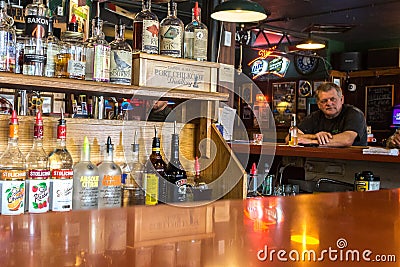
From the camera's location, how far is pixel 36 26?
1.55 meters

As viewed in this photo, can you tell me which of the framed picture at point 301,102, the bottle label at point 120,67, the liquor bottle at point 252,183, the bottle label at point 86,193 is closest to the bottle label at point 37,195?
the bottle label at point 86,193

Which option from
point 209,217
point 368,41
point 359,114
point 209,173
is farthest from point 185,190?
point 368,41

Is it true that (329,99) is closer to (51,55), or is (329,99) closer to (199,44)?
(199,44)

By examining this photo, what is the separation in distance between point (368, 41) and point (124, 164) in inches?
379

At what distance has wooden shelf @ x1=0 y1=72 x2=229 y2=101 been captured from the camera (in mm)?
1471

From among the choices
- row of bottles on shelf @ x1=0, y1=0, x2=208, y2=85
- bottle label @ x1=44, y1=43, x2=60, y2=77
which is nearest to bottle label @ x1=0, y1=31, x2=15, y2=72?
row of bottles on shelf @ x1=0, y1=0, x2=208, y2=85

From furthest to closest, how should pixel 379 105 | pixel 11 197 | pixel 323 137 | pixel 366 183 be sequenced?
pixel 379 105 → pixel 323 137 → pixel 366 183 → pixel 11 197

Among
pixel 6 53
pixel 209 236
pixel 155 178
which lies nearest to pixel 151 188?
pixel 155 178

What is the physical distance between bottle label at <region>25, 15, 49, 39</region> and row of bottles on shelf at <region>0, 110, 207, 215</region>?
0.26 metres

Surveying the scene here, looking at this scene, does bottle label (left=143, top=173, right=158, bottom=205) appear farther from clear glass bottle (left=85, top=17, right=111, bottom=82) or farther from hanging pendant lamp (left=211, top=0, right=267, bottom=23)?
hanging pendant lamp (left=211, top=0, right=267, bottom=23)

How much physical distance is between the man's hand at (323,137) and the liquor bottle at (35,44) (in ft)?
10.7

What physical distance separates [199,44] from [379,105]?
355 inches

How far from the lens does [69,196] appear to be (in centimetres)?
151

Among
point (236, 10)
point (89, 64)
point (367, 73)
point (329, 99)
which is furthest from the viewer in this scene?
point (367, 73)
